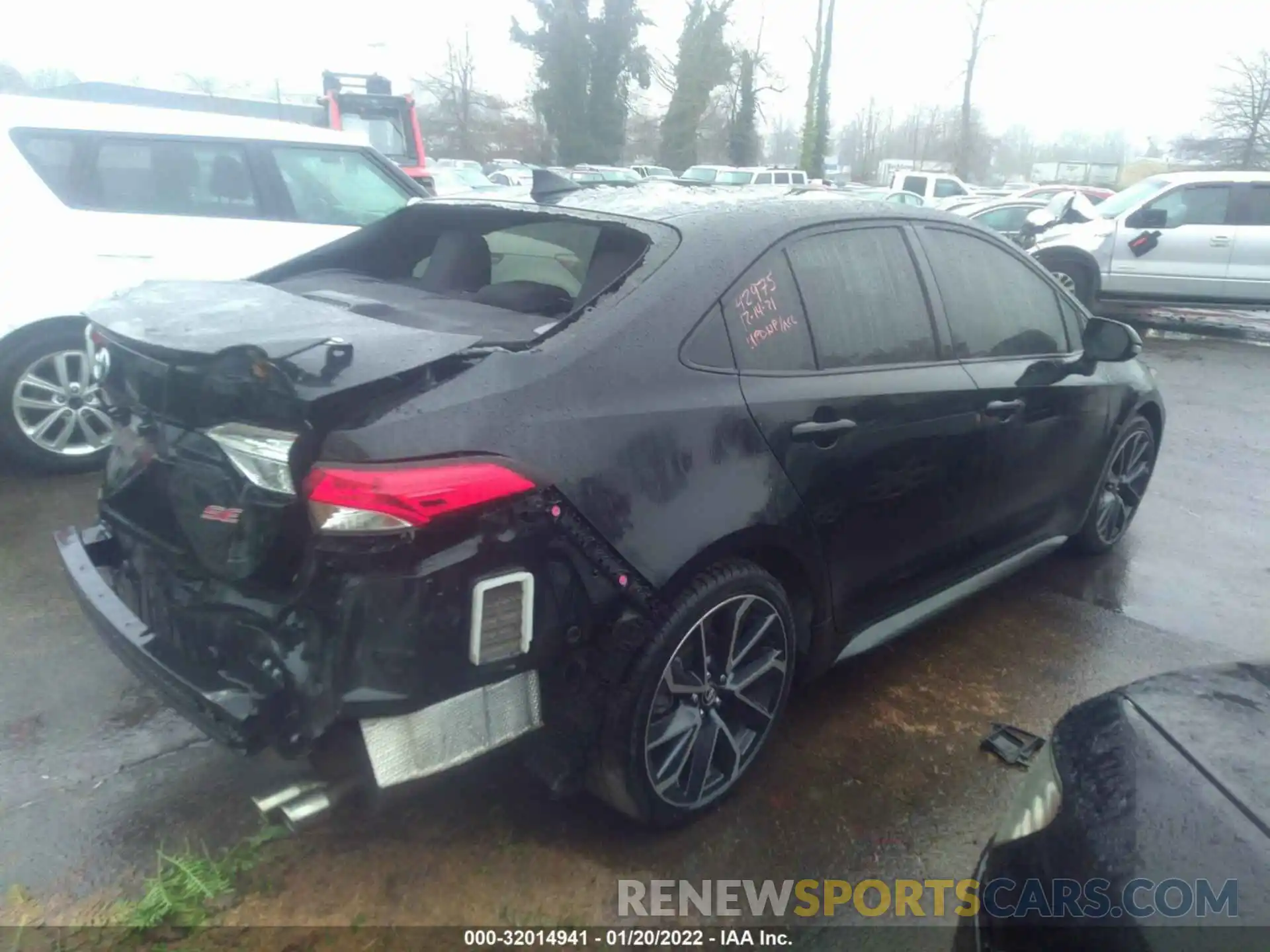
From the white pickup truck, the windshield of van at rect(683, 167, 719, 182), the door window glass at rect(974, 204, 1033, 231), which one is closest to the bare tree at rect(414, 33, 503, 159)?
the windshield of van at rect(683, 167, 719, 182)

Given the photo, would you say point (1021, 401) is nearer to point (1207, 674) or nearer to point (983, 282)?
point (983, 282)

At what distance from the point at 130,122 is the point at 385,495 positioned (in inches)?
183

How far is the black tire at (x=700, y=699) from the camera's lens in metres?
2.36

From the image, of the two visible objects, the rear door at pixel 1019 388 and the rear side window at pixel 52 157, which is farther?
the rear side window at pixel 52 157

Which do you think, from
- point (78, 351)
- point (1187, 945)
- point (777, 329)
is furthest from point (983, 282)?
point (78, 351)

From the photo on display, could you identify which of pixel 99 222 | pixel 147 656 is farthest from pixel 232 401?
pixel 99 222

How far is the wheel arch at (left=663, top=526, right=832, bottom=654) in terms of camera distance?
242 cm

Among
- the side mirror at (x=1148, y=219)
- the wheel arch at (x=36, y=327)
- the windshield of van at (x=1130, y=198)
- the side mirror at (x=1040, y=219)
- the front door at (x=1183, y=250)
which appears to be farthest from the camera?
the side mirror at (x=1040, y=219)

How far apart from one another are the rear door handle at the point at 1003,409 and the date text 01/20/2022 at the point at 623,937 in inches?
75.7

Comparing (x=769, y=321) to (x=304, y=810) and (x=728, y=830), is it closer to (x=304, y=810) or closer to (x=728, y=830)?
(x=728, y=830)

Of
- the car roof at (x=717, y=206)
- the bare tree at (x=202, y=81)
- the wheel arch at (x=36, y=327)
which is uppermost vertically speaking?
the bare tree at (x=202, y=81)

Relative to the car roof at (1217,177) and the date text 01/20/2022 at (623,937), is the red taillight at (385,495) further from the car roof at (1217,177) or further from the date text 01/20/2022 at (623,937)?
the car roof at (1217,177)

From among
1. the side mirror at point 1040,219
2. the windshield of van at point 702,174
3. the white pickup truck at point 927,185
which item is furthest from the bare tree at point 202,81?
the side mirror at point 1040,219

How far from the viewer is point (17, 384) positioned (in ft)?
16.0
